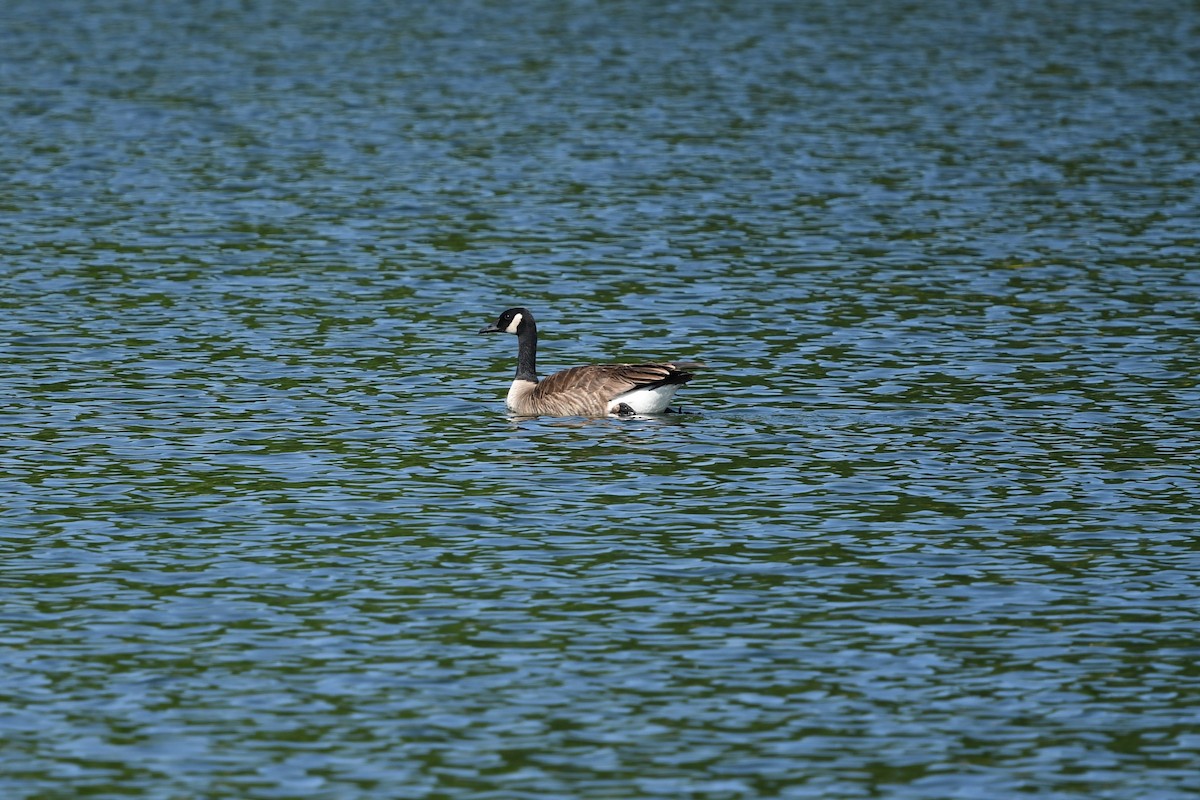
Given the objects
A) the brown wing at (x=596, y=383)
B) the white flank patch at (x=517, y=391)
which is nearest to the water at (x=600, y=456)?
the brown wing at (x=596, y=383)

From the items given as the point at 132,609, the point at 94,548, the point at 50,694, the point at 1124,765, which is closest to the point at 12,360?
the point at 94,548

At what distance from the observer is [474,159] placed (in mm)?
51000

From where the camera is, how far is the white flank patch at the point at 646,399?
1066 inches

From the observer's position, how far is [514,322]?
95.0ft

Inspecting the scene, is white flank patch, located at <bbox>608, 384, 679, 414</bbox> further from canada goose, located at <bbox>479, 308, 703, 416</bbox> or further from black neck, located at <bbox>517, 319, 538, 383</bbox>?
black neck, located at <bbox>517, 319, 538, 383</bbox>

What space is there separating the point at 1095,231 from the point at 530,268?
11649 mm

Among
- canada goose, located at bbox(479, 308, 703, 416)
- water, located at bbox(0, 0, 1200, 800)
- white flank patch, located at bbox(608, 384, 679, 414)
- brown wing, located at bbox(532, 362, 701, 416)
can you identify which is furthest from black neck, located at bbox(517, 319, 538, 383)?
white flank patch, located at bbox(608, 384, 679, 414)

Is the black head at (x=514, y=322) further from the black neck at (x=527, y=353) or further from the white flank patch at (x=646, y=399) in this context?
the white flank patch at (x=646, y=399)

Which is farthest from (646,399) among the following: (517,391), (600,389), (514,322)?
(514,322)

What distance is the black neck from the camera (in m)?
28.3

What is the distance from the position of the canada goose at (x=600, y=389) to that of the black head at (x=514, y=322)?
64 centimetres

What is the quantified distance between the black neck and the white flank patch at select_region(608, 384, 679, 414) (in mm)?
1480

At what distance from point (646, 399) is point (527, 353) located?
2.13 meters

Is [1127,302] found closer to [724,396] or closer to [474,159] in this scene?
[724,396]
